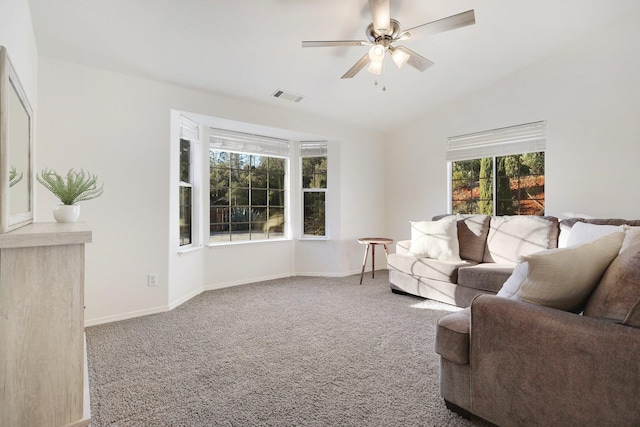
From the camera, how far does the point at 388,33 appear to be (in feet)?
8.36

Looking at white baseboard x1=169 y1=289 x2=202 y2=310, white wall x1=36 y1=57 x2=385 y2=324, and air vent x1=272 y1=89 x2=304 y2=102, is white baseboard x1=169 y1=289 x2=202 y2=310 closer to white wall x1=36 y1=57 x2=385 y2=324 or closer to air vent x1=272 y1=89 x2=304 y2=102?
white wall x1=36 y1=57 x2=385 y2=324

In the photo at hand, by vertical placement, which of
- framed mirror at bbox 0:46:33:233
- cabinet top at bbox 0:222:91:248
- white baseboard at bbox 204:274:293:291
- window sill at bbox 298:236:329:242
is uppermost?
framed mirror at bbox 0:46:33:233

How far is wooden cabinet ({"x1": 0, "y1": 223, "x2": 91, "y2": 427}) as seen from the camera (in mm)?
1269

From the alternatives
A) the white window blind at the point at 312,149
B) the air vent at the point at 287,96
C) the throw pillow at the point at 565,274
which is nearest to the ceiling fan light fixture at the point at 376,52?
the air vent at the point at 287,96

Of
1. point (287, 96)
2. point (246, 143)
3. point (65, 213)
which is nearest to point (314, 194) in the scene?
point (246, 143)

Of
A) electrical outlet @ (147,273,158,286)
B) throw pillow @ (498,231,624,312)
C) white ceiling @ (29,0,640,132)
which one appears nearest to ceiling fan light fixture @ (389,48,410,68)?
white ceiling @ (29,0,640,132)

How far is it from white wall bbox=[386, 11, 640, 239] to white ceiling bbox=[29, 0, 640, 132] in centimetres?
20

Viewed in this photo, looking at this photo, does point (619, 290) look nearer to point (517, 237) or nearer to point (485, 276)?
point (485, 276)

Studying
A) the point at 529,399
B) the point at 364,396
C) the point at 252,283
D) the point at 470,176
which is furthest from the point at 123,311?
the point at 470,176

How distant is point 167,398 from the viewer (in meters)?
1.83

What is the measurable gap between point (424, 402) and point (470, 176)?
359 cm

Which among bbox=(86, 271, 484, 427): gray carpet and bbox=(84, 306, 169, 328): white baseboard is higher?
bbox=(84, 306, 169, 328): white baseboard

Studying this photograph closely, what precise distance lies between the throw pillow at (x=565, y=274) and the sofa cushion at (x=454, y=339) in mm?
297

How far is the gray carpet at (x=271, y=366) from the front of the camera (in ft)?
5.52
